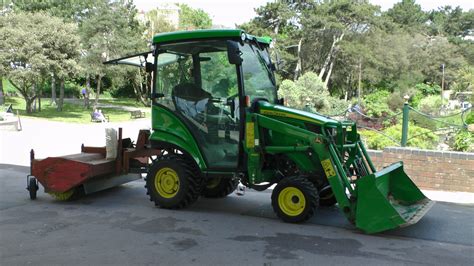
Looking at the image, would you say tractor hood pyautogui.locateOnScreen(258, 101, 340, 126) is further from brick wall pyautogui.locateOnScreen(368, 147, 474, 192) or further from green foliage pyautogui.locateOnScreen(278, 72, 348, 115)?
green foliage pyautogui.locateOnScreen(278, 72, 348, 115)

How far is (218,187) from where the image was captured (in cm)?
784

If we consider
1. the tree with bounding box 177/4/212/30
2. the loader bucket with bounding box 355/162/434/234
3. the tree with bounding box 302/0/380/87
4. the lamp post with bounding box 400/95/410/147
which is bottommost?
the loader bucket with bounding box 355/162/434/234

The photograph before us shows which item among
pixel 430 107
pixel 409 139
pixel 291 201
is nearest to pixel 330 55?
pixel 430 107

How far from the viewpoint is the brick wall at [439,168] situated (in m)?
8.56

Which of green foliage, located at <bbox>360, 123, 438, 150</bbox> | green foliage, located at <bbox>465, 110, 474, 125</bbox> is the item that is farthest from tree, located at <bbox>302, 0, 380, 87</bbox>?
green foliage, located at <bbox>360, 123, 438, 150</bbox>

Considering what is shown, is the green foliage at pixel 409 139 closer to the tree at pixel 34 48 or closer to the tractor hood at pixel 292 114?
the tractor hood at pixel 292 114

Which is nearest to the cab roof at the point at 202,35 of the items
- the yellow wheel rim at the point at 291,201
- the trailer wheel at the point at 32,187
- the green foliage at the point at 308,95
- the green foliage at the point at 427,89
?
the yellow wheel rim at the point at 291,201

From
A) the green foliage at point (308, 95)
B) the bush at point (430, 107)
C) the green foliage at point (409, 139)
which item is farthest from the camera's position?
the green foliage at point (308, 95)

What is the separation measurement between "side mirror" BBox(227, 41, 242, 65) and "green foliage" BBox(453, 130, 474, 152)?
5.84 meters

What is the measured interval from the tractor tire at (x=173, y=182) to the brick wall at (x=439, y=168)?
434cm

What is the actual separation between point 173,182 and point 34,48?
2442 cm

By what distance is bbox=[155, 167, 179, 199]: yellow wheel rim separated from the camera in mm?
Answer: 7074

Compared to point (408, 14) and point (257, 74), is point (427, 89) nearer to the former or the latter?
point (408, 14)

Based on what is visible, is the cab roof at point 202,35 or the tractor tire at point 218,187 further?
the tractor tire at point 218,187
